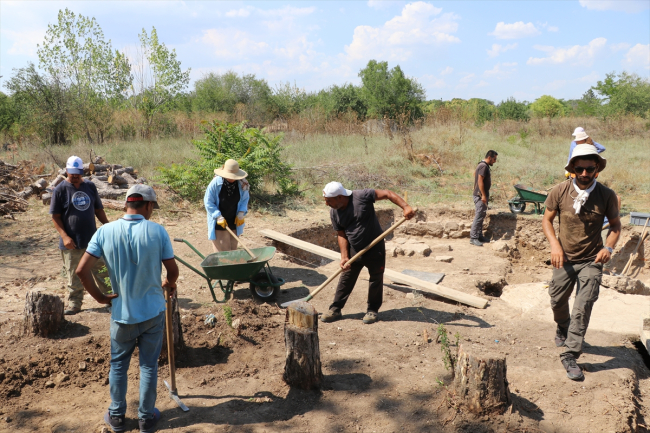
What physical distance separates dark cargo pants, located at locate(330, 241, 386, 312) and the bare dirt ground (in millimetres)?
276

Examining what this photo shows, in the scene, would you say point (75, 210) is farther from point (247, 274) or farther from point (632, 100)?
point (632, 100)

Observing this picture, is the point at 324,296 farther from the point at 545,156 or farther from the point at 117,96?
the point at 117,96

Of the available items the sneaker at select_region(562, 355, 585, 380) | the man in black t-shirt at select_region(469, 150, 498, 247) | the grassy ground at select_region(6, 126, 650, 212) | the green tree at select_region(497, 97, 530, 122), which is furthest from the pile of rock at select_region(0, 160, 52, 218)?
the green tree at select_region(497, 97, 530, 122)

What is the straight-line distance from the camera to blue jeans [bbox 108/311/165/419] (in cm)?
294

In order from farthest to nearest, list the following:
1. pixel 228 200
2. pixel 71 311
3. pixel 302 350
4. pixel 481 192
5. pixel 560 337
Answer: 1. pixel 481 192
2. pixel 228 200
3. pixel 71 311
4. pixel 560 337
5. pixel 302 350

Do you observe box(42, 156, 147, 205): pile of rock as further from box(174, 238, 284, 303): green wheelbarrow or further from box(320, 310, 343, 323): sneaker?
box(320, 310, 343, 323): sneaker

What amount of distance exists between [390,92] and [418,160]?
14.8 m

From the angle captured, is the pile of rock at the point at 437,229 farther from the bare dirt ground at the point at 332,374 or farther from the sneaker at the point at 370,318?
the sneaker at the point at 370,318

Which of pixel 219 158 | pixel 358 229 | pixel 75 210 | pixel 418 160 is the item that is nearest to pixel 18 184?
pixel 219 158

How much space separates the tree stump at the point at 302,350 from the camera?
355 centimetres

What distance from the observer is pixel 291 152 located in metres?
15.7

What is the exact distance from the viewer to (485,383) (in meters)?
3.18

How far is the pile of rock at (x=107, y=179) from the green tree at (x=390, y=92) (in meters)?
18.2

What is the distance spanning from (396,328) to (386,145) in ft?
40.7
